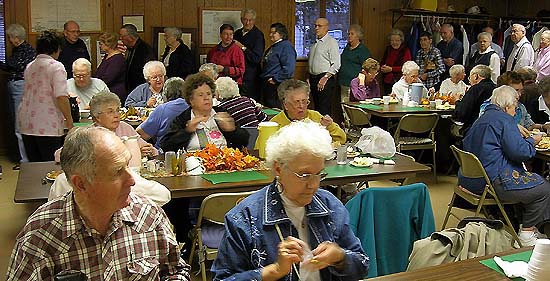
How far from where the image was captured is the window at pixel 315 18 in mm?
9148

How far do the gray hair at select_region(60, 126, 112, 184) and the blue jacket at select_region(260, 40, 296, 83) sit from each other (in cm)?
627

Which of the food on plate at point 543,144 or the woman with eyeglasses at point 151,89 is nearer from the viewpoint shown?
the food on plate at point 543,144

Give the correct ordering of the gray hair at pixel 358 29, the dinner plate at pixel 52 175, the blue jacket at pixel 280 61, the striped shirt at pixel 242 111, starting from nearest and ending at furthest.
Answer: the dinner plate at pixel 52 175 → the striped shirt at pixel 242 111 → the blue jacket at pixel 280 61 → the gray hair at pixel 358 29

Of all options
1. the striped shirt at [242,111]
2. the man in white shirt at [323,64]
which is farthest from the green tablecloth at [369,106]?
the striped shirt at [242,111]

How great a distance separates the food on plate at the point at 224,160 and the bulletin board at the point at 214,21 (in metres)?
4.90

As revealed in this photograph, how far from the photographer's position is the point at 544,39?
800 cm

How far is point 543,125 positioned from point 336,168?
2597 mm

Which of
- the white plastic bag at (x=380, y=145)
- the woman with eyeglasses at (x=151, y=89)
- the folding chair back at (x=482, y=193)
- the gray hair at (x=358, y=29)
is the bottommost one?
the folding chair back at (x=482, y=193)

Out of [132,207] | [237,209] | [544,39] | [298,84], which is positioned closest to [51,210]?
[132,207]

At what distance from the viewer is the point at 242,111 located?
5.03 meters

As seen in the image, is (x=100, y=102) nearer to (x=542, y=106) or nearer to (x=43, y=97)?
(x=43, y=97)

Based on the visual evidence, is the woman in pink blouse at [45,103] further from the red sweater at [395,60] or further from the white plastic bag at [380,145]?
the red sweater at [395,60]

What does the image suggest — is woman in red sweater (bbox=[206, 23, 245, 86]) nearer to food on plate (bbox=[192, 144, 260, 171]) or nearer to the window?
the window

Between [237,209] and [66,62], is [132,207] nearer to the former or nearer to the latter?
[237,209]
